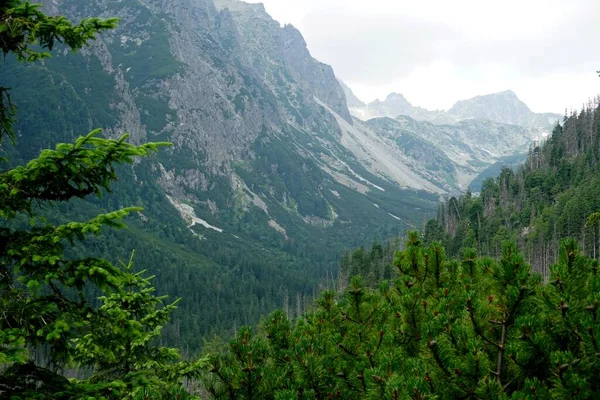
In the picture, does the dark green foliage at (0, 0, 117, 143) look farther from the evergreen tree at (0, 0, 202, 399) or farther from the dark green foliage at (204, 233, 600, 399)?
the dark green foliage at (204, 233, 600, 399)

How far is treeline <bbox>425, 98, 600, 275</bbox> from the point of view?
337 feet

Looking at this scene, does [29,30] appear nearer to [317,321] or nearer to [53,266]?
[53,266]

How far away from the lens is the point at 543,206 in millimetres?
130875

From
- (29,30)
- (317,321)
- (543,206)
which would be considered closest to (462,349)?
(317,321)

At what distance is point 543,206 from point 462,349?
143m

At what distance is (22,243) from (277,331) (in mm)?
5701

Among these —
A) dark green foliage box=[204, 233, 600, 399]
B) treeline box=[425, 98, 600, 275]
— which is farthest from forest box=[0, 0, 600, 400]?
treeline box=[425, 98, 600, 275]

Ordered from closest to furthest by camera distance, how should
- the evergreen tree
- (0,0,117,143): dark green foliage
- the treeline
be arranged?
1. the evergreen tree
2. (0,0,117,143): dark green foliage
3. the treeline

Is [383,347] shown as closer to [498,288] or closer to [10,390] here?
[498,288]

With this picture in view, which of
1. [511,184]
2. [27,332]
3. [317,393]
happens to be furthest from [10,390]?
[511,184]

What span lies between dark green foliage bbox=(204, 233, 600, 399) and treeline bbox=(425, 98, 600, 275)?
3725 inches

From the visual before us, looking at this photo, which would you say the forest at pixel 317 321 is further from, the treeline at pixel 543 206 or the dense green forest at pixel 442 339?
the treeline at pixel 543 206

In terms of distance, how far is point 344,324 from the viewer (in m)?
10.5

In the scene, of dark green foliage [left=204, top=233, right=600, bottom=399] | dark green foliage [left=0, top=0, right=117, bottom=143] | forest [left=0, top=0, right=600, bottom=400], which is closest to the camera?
dark green foliage [left=204, top=233, right=600, bottom=399]
